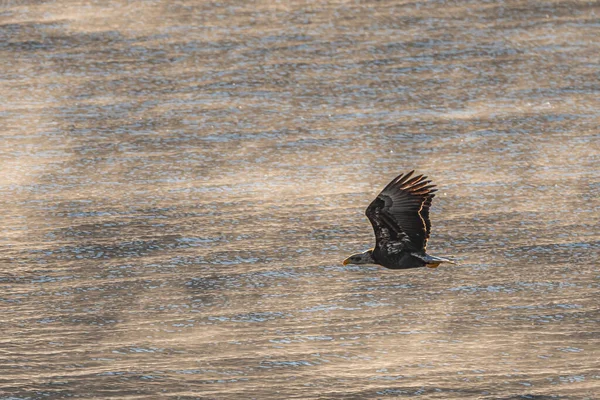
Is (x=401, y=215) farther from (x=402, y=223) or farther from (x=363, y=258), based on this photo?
(x=363, y=258)

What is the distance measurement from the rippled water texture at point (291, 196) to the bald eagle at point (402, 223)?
278cm

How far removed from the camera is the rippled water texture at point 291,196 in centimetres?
1731

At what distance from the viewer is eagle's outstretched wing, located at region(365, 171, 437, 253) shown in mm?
13773

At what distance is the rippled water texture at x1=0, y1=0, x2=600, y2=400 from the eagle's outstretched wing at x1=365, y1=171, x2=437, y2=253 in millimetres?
2997

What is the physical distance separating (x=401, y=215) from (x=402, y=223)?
0.12 m

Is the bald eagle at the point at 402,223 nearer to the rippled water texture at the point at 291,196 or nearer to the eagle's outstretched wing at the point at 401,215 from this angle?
the eagle's outstretched wing at the point at 401,215

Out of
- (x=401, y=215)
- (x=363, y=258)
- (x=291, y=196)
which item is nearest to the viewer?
(x=401, y=215)

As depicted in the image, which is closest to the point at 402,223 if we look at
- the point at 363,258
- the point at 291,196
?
the point at 363,258

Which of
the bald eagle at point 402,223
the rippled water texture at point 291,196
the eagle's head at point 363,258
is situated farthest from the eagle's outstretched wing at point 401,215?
the rippled water texture at point 291,196

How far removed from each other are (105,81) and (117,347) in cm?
1061

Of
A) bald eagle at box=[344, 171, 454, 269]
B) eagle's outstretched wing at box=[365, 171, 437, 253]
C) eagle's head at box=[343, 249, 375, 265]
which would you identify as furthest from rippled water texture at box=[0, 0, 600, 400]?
eagle's outstretched wing at box=[365, 171, 437, 253]

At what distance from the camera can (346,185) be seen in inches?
892

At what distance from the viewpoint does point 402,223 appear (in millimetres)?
14148

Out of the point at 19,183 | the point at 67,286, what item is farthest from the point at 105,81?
the point at 67,286
